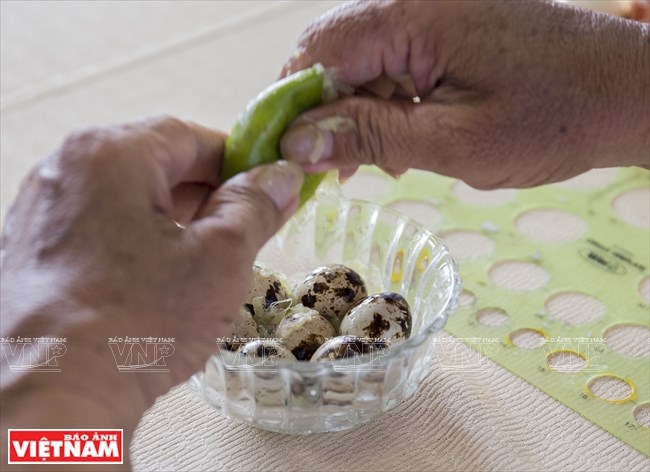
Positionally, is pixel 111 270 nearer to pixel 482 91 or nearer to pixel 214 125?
pixel 482 91

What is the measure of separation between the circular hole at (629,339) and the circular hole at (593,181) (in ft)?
0.90

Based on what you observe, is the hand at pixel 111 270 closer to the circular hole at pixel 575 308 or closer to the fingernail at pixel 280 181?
the fingernail at pixel 280 181

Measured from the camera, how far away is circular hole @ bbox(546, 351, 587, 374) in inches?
32.9

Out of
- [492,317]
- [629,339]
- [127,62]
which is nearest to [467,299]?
[492,317]

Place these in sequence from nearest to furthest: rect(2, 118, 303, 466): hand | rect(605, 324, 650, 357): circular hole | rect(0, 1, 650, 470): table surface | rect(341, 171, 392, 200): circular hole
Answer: rect(2, 118, 303, 466): hand
rect(0, 1, 650, 470): table surface
rect(605, 324, 650, 357): circular hole
rect(341, 171, 392, 200): circular hole

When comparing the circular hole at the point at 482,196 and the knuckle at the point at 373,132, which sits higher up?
the knuckle at the point at 373,132

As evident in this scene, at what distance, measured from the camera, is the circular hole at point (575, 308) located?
90 centimetres

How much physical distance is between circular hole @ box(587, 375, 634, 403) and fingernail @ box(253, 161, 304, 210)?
36 centimetres

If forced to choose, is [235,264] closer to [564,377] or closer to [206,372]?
[206,372]

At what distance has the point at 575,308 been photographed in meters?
0.92

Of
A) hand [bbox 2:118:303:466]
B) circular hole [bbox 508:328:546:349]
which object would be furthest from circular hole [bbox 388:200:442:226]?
hand [bbox 2:118:303:466]

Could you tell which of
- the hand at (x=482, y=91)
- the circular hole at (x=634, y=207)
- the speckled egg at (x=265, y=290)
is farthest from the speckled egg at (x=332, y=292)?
the circular hole at (x=634, y=207)

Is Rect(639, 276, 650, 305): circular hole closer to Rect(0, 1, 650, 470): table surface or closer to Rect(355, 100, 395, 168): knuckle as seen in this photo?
Rect(0, 1, 650, 470): table surface

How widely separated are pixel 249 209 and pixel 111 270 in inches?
4.2
